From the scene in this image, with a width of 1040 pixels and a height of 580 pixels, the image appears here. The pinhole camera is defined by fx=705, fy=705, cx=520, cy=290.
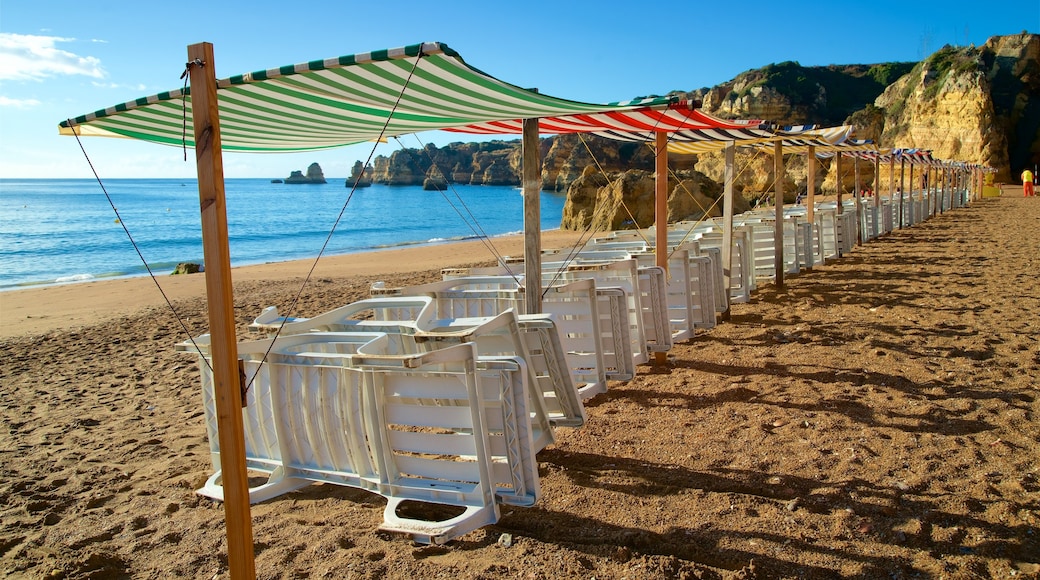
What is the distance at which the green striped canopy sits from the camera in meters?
2.45

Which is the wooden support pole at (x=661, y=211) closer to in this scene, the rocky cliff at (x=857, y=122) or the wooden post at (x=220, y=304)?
the wooden post at (x=220, y=304)

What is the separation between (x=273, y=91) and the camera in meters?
2.76

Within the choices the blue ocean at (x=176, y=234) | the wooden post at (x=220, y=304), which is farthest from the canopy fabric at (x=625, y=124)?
the blue ocean at (x=176, y=234)

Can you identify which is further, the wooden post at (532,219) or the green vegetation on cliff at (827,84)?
the green vegetation on cliff at (827,84)

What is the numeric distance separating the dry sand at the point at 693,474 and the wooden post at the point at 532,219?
0.83 m

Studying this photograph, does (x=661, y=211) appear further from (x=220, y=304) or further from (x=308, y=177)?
(x=308, y=177)

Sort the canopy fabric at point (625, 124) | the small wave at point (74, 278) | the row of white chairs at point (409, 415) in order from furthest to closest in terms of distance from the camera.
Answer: the small wave at point (74, 278), the canopy fabric at point (625, 124), the row of white chairs at point (409, 415)

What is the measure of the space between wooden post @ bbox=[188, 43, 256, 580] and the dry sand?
1.65 ft

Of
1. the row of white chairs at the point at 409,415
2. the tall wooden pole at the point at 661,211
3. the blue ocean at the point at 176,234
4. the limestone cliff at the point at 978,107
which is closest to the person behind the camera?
the row of white chairs at the point at 409,415

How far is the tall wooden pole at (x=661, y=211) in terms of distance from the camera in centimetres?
529

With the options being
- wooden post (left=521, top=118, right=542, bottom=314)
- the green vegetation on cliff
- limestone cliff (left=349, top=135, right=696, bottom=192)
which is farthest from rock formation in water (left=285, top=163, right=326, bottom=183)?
wooden post (left=521, top=118, right=542, bottom=314)

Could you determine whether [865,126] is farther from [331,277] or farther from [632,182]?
[331,277]

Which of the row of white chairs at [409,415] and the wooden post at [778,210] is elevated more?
the wooden post at [778,210]

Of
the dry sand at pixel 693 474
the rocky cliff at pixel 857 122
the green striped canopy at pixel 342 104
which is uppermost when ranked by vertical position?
the rocky cliff at pixel 857 122
